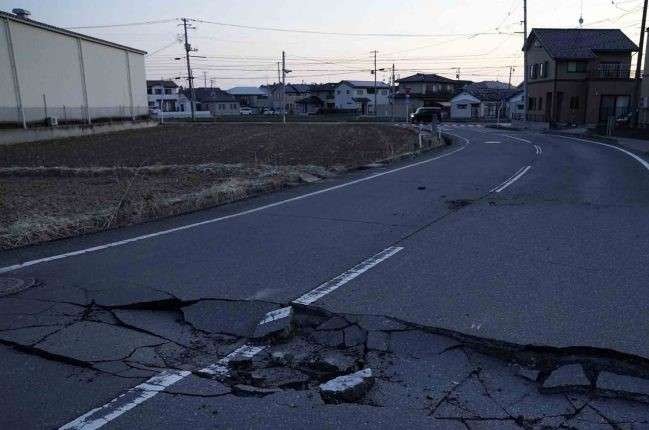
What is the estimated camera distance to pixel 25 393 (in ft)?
11.6

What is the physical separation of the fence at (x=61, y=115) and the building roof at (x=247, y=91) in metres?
80.3

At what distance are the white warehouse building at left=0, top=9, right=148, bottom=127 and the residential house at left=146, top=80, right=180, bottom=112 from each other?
209 feet

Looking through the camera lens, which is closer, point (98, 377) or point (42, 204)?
point (98, 377)

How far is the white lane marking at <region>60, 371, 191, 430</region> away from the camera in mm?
3197

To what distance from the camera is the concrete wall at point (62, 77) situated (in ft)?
111

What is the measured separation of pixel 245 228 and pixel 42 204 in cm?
515

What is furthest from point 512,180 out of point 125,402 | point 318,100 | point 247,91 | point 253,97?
point 247,91

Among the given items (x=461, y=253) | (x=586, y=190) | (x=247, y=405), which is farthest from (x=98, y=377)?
(x=586, y=190)

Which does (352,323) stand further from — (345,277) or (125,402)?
(125,402)

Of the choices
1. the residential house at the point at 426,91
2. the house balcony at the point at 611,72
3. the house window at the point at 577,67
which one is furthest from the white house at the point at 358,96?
the house balcony at the point at 611,72

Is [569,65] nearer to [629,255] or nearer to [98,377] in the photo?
[629,255]

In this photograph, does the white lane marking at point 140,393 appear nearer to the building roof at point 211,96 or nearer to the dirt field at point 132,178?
the dirt field at point 132,178

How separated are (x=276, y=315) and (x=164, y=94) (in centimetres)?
12234

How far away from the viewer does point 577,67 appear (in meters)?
50.2
